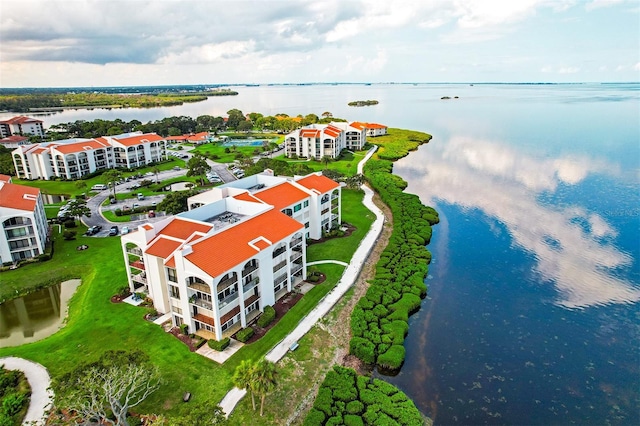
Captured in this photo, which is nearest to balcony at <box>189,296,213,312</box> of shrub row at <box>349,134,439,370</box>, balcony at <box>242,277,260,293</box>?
balcony at <box>242,277,260,293</box>

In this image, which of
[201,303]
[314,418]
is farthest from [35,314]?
[314,418]

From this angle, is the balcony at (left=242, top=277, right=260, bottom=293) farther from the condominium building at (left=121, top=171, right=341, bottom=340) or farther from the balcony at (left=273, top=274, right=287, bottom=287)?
the balcony at (left=273, top=274, right=287, bottom=287)

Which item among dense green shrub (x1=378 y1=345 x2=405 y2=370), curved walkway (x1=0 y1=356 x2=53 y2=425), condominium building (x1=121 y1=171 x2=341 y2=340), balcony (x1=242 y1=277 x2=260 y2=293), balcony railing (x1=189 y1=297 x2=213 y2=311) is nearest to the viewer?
curved walkway (x1=0 y1=356 x2=53 y2=425)

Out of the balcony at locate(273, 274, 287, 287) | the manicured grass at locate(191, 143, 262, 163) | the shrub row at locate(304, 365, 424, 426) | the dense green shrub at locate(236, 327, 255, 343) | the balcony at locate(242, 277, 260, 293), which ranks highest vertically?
the balcony at locate(242, 277, 260, 293)

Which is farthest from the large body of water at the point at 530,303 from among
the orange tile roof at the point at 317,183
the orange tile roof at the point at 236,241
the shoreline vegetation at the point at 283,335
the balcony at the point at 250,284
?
the orange tile roof at the point at 317,183

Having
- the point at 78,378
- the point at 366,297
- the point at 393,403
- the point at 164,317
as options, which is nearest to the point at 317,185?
the point at 366,297

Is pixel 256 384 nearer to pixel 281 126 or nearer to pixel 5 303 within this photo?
pixel 5 303

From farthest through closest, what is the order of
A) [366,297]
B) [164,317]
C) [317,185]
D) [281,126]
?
[281,126] < [317,185] < [366,297] < [164,317]

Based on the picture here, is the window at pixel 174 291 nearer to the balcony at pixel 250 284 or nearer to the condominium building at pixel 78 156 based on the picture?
the balcony at pixel 250 284
